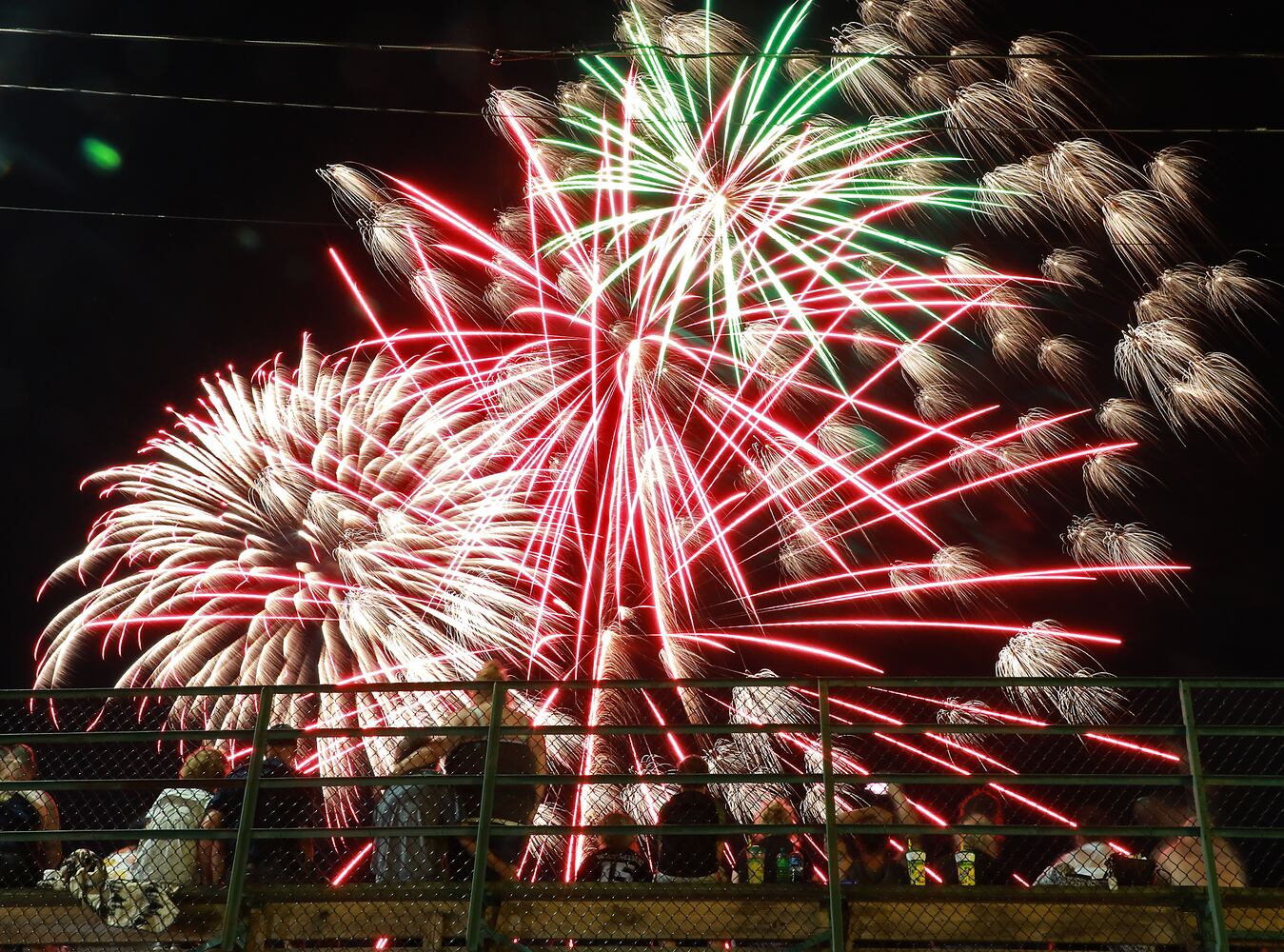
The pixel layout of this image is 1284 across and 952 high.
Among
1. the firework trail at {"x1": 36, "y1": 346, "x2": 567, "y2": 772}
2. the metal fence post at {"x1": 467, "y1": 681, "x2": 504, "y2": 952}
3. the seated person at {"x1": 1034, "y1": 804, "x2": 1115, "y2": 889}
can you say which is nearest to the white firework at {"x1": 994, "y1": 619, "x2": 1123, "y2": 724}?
the firework trail at {"x1": 36, "y1": 346, "x2": 567, "y2": 772}

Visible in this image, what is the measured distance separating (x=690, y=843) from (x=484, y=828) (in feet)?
4.27

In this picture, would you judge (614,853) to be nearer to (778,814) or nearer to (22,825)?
(778,814)

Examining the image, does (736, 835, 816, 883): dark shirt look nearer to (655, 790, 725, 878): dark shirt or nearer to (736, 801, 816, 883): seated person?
(736, 801, 816, 883): seated person

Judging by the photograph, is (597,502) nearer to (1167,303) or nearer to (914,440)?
(914,440)

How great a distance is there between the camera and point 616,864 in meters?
7.22

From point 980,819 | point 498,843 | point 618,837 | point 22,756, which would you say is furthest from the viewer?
point 22,756

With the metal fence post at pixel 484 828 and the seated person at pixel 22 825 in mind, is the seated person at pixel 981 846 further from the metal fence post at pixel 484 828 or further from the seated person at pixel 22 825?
the seated person at pixel 22 825

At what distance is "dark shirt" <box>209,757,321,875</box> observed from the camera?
7184mm

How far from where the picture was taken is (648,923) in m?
6.68

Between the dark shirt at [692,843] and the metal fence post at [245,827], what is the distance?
241 centimetres

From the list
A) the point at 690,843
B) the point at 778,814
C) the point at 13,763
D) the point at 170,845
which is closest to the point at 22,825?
the point at 13,763

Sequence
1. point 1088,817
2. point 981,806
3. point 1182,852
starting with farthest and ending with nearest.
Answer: point 1088,817 < point 981,806 < point 1182,852

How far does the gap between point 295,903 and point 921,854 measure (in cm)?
391

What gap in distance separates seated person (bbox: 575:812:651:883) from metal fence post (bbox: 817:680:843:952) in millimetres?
1151
